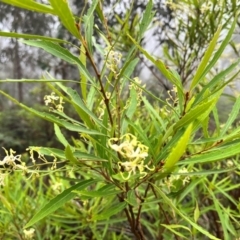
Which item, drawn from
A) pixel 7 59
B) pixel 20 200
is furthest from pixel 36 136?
pixel 20 200

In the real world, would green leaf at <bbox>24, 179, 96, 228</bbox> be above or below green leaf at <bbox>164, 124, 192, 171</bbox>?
above

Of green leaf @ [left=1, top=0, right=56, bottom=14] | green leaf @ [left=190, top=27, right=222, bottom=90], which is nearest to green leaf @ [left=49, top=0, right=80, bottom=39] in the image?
green leaf @ [left=1, top=0, right=56, bottom=14]

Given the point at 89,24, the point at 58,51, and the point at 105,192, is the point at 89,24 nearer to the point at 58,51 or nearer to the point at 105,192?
the point at 58,51

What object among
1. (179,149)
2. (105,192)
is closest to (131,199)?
(105,192)

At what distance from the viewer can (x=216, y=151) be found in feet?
1.19

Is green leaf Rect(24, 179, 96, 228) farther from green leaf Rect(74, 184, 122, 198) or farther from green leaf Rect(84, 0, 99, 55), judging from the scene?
green leaf Rect(84, 0, 99, 55)

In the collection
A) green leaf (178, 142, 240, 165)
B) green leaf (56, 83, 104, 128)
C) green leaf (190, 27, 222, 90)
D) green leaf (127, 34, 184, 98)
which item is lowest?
green leaf (178, 142, 240, 165)

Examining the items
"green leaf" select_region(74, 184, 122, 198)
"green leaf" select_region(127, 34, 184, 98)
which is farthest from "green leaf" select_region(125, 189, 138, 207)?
"green leaf" select_region(127, 34, 184, 98)

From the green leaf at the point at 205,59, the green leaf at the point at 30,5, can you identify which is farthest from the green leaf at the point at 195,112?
the green leaf at the point at 30,5

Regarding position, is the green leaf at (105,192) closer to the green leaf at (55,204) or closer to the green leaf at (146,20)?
the green leaf at (55,204)

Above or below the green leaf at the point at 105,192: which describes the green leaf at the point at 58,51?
above

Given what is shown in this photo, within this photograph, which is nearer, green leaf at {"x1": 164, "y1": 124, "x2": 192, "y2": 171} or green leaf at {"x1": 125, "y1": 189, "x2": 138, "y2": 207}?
Result: green leaf at {"x1": 164, "y1": 124, "x2": 192, "y2": 171}

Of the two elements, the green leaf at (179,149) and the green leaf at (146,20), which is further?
the green leaf at (146,20)

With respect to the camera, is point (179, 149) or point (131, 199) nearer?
point (179, 149)
